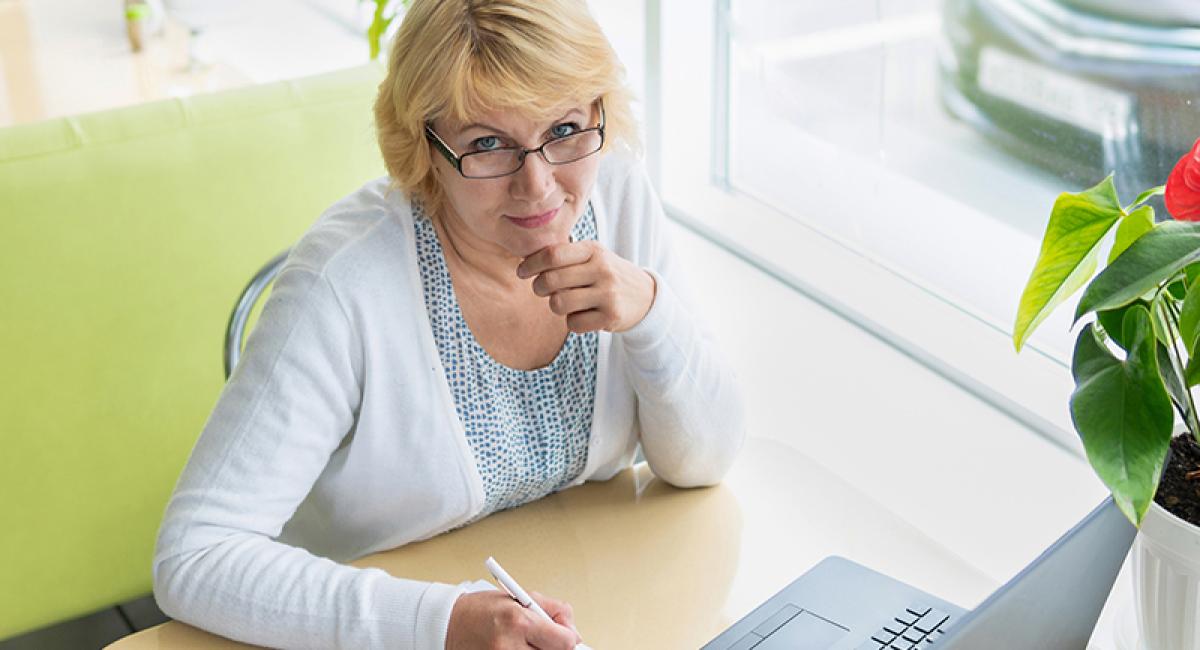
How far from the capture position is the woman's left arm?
140cm

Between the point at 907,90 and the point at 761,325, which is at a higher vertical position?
the point at 907,90

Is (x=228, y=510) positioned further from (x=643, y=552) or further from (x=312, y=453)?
(x=643, y=552)

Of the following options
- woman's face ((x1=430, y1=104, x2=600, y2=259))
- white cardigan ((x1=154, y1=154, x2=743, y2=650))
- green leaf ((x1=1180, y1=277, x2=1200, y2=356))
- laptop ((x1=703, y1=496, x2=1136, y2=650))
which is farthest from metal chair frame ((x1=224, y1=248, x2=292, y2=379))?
green leaf ((x1=1180, y1=277, x2=1200, y2=356))

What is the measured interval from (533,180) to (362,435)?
0.33m

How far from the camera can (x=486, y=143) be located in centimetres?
135

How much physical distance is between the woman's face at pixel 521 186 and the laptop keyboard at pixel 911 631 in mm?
512

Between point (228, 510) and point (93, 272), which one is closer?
point (228, 510)

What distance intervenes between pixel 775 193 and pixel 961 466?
2.77ft

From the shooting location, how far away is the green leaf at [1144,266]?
0.89 m

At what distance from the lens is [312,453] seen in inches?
53.7

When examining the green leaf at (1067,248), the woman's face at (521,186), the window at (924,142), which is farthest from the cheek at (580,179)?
the window at (924,142)

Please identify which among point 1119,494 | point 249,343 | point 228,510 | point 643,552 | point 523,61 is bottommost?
point 643,552

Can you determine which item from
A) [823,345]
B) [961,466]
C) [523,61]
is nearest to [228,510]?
[523,61]

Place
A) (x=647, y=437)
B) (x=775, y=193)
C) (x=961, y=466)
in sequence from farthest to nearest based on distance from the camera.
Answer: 1. (x=775, y=193)
2. (x=961, y=466)
3. (x=647, y=437)
